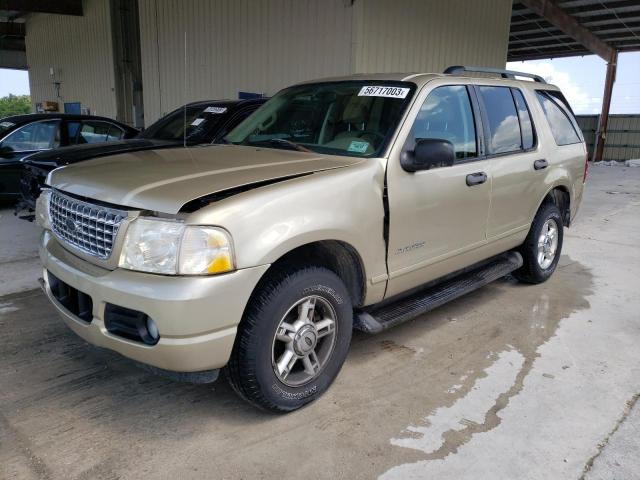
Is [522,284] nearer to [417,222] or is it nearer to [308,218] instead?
[417,222]

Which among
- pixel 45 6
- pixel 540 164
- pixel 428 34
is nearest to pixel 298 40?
pixel 428 34

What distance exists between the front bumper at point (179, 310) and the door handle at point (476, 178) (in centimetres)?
188

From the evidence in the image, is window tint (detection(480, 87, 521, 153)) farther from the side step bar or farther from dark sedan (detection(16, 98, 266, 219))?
dark sedan (detection(16, 98, 266, 219))

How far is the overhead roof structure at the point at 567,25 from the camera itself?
1452 centimetres

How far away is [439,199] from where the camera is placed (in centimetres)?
351

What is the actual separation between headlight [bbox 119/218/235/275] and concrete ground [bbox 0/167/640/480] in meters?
0.93

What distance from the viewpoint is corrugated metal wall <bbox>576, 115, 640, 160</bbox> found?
21703 mm

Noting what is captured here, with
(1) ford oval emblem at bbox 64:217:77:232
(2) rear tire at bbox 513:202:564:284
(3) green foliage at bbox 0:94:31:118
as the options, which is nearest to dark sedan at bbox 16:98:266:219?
(1) ford oval emblem at bbox 64:217:77:232

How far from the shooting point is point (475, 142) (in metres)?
3.93

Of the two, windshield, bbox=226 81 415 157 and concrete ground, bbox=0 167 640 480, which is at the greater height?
windshield, bbox=226 81 415 157

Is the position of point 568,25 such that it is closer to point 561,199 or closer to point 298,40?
point 298,40

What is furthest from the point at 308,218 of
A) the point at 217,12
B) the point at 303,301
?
the point at 217,12

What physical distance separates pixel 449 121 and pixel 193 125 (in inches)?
155

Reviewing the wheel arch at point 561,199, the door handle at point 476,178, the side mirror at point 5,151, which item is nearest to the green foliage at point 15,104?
the side mirror at point 5,151
